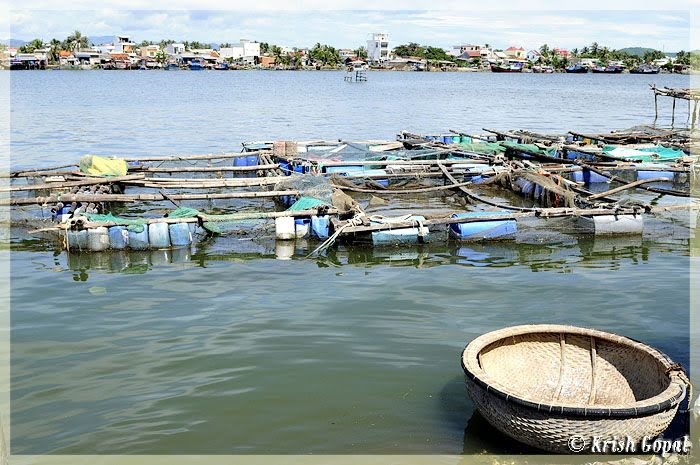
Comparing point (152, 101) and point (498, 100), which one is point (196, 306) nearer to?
point (152, 101)

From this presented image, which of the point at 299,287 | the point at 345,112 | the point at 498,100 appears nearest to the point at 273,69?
the point at 498,100

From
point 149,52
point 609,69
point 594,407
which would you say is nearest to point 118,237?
point 594,407

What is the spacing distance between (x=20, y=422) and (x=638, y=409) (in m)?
4.88

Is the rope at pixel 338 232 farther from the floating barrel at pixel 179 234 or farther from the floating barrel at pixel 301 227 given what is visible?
the floating barrel at pixel 179 234

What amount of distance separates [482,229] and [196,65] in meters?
127

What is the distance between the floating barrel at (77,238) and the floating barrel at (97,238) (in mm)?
79

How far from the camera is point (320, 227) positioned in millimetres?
10844

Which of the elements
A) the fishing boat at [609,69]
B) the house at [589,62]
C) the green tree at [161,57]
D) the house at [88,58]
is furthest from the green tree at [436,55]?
the house at [88,58]

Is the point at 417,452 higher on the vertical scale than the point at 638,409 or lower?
lower

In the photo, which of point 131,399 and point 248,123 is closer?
point 131,399

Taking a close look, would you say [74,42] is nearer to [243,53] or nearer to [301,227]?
[243,53]

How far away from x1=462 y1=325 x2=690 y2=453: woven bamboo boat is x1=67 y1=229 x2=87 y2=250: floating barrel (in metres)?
6.95

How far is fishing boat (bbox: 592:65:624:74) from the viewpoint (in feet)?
380

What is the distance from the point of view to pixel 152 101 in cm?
4684
